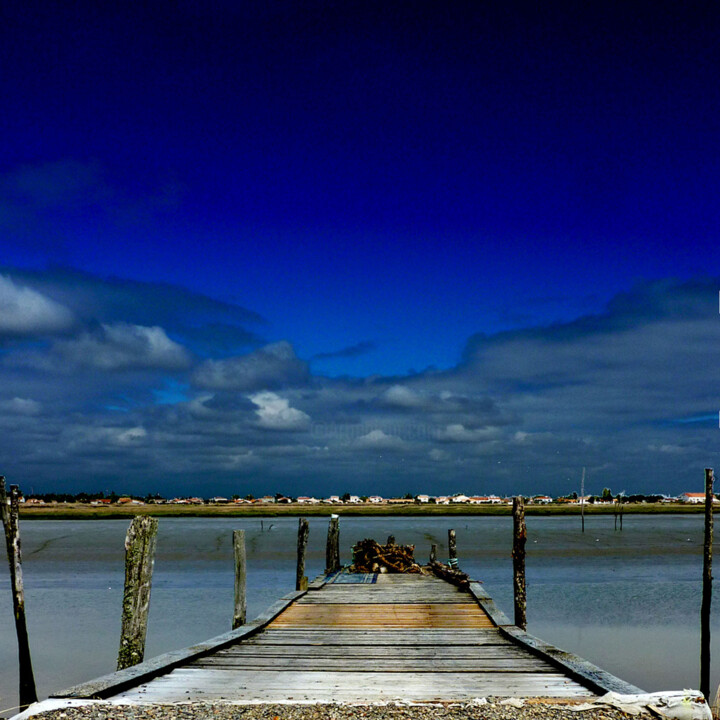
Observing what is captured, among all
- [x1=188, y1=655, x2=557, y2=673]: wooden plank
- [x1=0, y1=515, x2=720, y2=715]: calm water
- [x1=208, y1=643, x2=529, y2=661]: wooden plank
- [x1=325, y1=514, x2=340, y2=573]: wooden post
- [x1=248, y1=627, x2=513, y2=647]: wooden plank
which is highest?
[x1=188, y1=655, x2=557, y2=673]: wooden plank

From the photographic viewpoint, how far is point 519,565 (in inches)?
669

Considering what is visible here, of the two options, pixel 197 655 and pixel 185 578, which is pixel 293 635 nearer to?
pixel 197 655

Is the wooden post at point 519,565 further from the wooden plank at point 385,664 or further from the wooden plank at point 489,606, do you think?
the wooden plank at point 385,664

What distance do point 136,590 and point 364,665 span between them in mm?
3945

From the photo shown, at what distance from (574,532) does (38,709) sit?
2101 inches

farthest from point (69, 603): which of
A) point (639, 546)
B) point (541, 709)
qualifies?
point (639, 546)

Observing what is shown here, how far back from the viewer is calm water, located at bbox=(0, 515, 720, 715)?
16.3m

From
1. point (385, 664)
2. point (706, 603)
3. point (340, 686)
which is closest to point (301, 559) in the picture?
point (706, 603)

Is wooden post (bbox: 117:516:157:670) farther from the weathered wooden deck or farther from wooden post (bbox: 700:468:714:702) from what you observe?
wooden post (bbox: 700:468:714:702)

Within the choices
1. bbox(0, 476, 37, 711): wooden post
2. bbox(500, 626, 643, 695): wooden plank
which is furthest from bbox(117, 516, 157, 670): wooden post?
bbox(500, 626, 643, 695): wooden plank

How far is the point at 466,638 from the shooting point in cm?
1111

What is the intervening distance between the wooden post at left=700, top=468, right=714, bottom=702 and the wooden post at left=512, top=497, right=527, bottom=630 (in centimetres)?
347

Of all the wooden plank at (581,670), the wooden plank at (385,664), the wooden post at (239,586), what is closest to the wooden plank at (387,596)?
the wooden post at (239,586)

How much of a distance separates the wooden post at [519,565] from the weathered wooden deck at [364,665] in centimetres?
218
